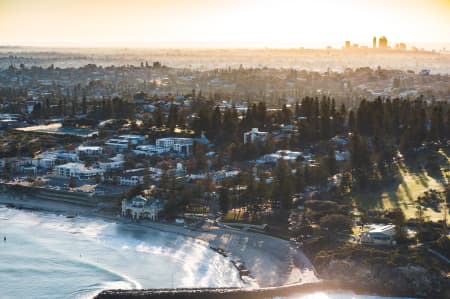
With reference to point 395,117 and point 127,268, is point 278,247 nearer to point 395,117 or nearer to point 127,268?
point 127,268

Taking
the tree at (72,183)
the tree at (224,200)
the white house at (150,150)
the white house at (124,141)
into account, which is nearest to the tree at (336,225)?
the tree at (224,200)

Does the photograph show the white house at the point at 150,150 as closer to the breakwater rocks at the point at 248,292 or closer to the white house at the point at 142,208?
the white house at the point at 142,208

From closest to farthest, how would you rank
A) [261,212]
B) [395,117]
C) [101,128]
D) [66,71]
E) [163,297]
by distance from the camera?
[163,297], [261,212], [395,117], [101,128], [66,71]

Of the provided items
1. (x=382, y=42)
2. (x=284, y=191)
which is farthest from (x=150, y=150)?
(x=382, y=42)

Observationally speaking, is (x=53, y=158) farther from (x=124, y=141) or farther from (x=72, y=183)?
(x=72, y=183)

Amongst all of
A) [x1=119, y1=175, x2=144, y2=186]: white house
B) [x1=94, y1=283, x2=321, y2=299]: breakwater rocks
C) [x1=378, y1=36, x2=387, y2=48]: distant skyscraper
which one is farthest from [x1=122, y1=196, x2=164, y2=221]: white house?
[x1=378, y1=36, x2=387, y2=48]: distant skyscraper

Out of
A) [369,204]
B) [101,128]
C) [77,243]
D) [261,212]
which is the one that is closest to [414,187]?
[369,204]
